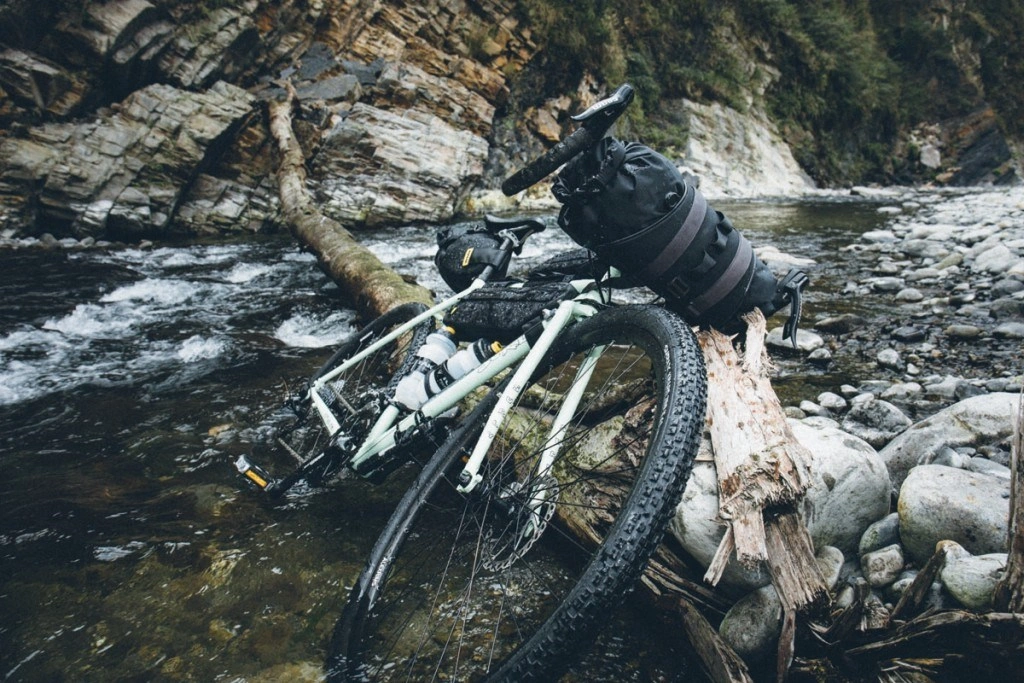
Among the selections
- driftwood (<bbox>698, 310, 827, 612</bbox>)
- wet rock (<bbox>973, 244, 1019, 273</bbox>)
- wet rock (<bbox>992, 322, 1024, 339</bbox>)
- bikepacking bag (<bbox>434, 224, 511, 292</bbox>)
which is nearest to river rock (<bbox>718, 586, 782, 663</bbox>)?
driftwood (<bbox>698, 310, 827, 612</bbox>)

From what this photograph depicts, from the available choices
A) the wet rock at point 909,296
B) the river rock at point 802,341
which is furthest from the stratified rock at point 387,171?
the wet rock at point 909,296

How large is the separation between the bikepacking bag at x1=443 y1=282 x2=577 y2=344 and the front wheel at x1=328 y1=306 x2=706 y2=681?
0.67 feet

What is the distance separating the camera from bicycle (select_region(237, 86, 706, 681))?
1345mm

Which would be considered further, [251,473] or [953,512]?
[251,473]

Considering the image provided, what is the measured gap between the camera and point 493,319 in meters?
2.48

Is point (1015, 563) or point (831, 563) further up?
point (1015, 563)

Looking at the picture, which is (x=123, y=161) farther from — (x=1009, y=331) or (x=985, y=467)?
(x=1009, y=331)

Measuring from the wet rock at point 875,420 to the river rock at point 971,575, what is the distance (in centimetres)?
147

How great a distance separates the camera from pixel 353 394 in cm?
396

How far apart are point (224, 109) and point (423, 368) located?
1301 cm

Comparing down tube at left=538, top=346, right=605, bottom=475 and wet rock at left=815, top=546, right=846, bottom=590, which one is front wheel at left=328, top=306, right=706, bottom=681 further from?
wet rock at left=815, top=546, right=846, bottom=590

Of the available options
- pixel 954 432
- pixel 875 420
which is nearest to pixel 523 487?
pixel 954 432

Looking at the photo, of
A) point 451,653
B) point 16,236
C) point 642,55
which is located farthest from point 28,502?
point 642,55

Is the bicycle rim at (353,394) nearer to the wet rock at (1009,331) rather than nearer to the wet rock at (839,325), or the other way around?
the wet rock at (839,325)
